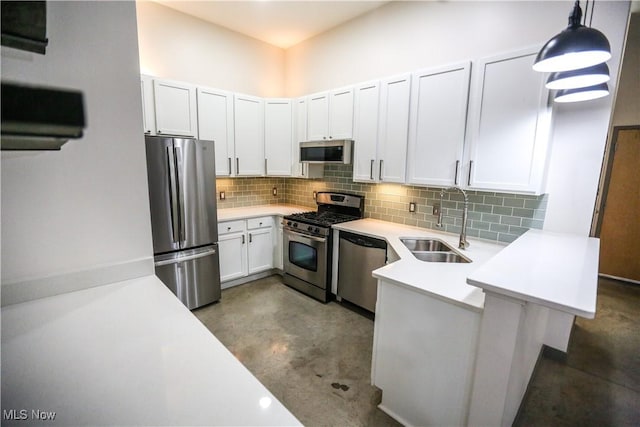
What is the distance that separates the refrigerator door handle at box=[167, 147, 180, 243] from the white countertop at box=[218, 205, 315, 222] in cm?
56

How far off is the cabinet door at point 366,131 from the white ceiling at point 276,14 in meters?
1.06

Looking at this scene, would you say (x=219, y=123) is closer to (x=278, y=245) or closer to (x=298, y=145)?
(x=298, y=145)

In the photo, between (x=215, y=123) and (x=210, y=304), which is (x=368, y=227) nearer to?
(x=210, y=304)

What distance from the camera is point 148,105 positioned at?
3021 millimetres

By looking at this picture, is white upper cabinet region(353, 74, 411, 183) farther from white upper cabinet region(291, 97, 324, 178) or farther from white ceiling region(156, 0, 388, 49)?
white ceiling region(156, 0, 388, 49)

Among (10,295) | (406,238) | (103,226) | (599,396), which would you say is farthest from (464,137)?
(10,295)

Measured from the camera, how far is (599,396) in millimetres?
2086

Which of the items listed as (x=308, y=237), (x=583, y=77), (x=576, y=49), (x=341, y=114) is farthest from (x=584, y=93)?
(x=308, y=237)

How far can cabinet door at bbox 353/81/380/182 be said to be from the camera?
305 centimetres

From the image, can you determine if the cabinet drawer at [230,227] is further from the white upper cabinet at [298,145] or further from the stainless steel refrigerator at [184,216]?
the white upper cabinet at [298,145]

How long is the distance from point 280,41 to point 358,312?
3.94m

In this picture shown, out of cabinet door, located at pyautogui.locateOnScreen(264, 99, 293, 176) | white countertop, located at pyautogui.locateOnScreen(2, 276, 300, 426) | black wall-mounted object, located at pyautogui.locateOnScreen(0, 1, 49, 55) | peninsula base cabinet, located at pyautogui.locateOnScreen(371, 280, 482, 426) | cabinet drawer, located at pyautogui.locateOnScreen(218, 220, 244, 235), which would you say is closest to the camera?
black wall-mounted object, located at pyautogui.locateOnScreen(0, 1, 49, 55)
